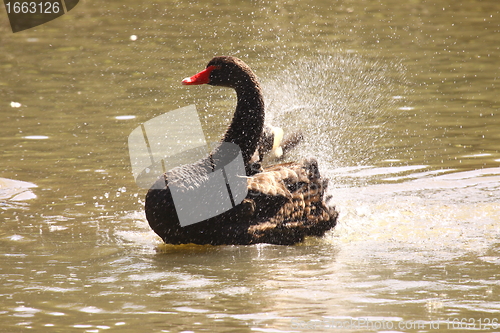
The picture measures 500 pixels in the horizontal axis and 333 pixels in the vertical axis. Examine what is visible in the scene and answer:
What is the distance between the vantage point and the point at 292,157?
351 inches

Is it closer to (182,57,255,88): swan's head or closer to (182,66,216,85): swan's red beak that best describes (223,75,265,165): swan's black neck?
(182,57,255,88): swan's head

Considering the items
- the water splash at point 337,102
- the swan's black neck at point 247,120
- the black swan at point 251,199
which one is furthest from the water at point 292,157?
the swan's black neck at point 247,120

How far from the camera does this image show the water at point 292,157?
486 centimetres

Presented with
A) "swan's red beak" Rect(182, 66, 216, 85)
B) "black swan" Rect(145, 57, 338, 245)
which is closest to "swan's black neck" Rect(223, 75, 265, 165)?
"black swan" Rect(145, 57, 338, 245)

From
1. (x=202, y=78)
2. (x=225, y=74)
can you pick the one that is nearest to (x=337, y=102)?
(x=225, y=74)

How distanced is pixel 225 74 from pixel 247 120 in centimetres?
49

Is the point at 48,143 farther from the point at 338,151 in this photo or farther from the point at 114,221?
the point at 338,151

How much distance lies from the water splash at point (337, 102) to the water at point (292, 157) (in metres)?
0.04

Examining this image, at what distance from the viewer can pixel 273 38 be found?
1445 centimetres

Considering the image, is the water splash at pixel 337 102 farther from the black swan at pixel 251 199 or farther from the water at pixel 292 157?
the black swan at pixel 251 199

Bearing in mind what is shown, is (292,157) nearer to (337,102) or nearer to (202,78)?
(337,102)

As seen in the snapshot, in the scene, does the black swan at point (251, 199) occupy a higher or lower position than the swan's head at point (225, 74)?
lower

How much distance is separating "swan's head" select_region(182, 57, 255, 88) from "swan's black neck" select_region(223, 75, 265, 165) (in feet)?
0.13

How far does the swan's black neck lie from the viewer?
265 inches
